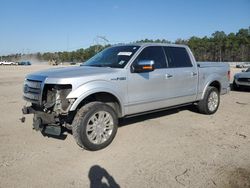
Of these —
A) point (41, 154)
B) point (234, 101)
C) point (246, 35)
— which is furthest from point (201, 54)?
point (41, 154)

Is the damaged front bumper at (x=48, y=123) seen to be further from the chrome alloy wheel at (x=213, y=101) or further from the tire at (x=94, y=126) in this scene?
the chrome alloy wheel at (x=213, y=101)

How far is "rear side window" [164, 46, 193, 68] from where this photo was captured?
671cm

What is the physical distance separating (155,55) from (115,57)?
0.94 meters

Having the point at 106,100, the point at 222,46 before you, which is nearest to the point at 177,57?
the point at 106,100

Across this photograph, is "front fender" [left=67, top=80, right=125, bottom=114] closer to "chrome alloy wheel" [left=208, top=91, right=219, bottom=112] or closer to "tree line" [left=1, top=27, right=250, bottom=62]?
"chrome alloy wheel" [left=208, top=91, right=219, bottom=112]

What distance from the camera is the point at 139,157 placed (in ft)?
15.6

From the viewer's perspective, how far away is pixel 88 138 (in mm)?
4957

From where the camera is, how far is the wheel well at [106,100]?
533cm

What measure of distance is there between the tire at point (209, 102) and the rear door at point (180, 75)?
50cm

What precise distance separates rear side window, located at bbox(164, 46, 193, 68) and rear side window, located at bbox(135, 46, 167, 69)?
0.19 meters

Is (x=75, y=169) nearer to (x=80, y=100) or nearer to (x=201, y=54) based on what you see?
(x=80, y=100)

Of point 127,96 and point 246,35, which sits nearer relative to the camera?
point 127,96

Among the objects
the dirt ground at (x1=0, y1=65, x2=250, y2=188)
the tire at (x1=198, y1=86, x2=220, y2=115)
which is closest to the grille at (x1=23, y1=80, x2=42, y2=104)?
the dirt ground at (x1=0, y1=65, x2=250, y2=188)

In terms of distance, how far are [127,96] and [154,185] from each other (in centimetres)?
224
